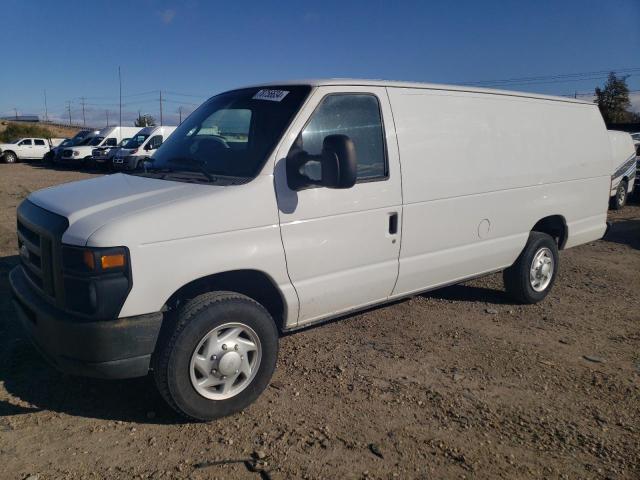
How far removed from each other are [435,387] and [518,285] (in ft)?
7.24

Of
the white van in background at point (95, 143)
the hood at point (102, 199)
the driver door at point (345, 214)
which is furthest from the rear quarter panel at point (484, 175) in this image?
the white van in background at point (95, 143)

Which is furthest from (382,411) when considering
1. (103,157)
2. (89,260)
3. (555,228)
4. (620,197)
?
(103,157)

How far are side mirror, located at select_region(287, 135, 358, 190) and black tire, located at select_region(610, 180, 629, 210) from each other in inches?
469

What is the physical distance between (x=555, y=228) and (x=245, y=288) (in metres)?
3.87

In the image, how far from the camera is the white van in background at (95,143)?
28.7 meters

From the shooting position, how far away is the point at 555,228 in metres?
5.99

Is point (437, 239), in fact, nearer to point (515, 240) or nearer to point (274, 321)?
point (515, 240)

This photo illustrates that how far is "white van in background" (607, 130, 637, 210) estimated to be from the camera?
12602 millimetres

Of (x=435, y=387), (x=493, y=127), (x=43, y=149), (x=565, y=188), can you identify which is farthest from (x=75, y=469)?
(x=43, y=149)

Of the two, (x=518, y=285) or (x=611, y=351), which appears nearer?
(x=611, y=351)

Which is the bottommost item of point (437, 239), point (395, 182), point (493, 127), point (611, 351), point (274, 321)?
point (611, 351)

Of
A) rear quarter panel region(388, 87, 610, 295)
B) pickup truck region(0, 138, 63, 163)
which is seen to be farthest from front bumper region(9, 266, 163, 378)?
pickup truck region(0, 138, 63, 163)

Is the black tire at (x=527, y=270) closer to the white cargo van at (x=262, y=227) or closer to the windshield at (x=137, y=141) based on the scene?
the white cargo van at (x=262, y=227)

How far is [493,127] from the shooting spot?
4.98 meters
